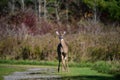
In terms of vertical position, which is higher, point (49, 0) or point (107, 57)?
point (49, 0)

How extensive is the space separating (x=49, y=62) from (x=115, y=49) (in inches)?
204

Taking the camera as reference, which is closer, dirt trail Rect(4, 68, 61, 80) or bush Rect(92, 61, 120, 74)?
dirt trail Rect(4, 68, 61, 80)

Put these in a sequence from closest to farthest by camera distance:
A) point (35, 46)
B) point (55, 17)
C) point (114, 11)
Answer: point (35, 46), point (114, 11), point (55, 17)

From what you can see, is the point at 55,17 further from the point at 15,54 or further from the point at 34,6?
the point at 15,54

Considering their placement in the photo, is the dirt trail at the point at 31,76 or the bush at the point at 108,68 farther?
the bush at the point at 108,68

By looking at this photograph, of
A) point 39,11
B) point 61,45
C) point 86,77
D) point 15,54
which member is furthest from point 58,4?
point 86,77

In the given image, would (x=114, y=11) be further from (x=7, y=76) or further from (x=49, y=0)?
(x=7, y=76)

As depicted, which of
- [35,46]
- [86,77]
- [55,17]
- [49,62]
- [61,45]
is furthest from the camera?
[55,17]

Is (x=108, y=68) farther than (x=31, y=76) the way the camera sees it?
Yes

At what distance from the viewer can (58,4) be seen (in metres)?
81.8

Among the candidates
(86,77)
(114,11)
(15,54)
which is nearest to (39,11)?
(114,11)

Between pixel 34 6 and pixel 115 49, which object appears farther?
pixel 34 6

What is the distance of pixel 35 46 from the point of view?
42.3 metres

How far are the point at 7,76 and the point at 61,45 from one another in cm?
493
